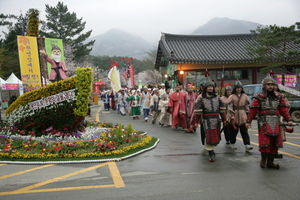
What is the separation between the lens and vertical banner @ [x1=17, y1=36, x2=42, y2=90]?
32.6 feet

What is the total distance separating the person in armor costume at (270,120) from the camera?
5.03 meters

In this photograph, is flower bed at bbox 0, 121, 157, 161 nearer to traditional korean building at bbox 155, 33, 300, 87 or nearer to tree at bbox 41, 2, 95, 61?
traditional korean building at bbox 155, 33, 300, 87

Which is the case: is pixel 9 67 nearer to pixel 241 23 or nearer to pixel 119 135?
pixel 119 135

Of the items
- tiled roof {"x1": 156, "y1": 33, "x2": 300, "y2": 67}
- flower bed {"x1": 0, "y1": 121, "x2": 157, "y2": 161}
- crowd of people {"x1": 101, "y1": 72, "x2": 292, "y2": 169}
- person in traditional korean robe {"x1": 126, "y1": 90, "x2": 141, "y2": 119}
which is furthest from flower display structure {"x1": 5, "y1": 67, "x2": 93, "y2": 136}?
tiled roof {"x1": 156, "y1": 33, "x2": 300, "y2": 67}

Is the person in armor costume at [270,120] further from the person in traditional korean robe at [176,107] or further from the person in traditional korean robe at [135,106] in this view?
the person in traditional korean robe at [135,106]

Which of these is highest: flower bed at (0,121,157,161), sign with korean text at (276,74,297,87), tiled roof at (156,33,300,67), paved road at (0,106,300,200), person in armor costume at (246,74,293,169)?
tiled roof at (156,33,300,67)

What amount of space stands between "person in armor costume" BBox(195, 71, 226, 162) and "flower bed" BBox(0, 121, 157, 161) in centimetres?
188

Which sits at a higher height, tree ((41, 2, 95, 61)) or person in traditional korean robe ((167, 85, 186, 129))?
tree ((41, 2, 95, 61))

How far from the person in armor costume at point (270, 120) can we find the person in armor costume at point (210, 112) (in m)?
0.93

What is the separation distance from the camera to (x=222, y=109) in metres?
5.95

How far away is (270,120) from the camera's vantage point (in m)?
5.06

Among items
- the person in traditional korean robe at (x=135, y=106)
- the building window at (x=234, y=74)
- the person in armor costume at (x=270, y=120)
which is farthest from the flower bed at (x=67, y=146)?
the building window at (x=234, y=74)

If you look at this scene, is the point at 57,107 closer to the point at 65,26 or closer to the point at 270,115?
the point at 270,115

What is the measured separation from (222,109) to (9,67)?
28557 millimetres
